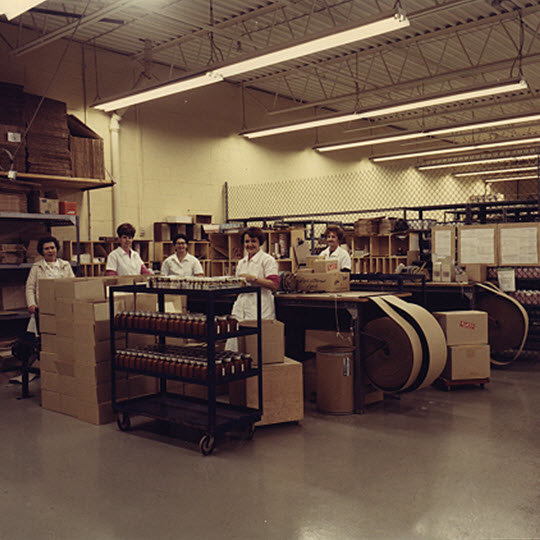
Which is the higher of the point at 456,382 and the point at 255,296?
the point at 255,296

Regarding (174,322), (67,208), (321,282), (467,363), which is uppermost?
(67,208)

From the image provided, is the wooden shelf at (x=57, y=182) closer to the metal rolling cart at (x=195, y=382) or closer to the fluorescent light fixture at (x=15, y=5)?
the fluorescent light fixture at (x=15, y=5)

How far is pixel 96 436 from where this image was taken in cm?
428

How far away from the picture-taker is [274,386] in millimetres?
4344

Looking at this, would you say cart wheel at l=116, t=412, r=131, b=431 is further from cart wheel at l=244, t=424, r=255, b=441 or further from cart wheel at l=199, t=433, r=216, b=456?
cart wheel at l=244, t=424, r=255, b=441

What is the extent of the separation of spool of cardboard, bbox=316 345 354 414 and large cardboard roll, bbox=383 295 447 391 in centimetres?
49

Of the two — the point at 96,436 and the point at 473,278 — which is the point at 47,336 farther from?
the point at 473,278

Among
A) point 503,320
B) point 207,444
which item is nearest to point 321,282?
point 207,444

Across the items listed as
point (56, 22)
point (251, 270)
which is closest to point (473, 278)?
point (251, 270)

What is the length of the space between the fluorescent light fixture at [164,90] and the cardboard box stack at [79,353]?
3077 millimetres

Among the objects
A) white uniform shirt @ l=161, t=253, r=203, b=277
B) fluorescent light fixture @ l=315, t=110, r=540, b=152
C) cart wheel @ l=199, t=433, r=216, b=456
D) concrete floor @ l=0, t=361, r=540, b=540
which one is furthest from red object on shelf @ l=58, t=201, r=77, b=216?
fluorescent light fixture @ l=315, t=110, r=540, b=152

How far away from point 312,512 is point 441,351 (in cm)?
227

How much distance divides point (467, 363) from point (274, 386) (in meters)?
2.13

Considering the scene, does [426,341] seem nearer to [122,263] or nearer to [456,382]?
[456,382]
